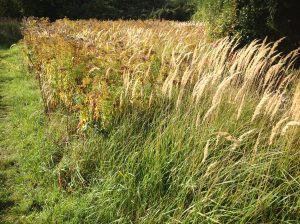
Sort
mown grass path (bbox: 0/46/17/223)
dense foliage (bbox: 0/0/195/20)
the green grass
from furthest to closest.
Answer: dense foliage (bbox: 0/0/195/20), mown grass path (bbox: 0/46/17/223), the green grass

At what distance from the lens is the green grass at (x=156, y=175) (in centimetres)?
279

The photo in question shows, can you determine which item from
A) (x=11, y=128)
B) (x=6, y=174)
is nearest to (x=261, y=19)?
(x=11, y=128)

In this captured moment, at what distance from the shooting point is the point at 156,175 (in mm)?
3145

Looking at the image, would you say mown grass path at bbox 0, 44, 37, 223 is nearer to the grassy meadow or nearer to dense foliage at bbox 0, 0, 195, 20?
the grassy meadow

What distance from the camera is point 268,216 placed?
2.79 m

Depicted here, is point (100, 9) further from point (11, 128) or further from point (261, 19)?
point (11, 128)

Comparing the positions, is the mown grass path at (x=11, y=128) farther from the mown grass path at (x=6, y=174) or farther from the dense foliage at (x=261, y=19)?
the dense foliage at (x=261, y=19)

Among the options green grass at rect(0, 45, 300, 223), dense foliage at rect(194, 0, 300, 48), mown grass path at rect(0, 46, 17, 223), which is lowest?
mown grass path at rect(0, 46, 17, 223)

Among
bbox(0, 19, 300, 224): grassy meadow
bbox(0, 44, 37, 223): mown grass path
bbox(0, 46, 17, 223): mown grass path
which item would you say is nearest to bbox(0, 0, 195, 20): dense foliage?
bbox(0, 44, 37, 223): mown grass path

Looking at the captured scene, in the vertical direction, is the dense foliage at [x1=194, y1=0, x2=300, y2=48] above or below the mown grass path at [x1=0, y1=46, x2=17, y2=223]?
above

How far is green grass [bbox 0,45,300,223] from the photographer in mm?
2791

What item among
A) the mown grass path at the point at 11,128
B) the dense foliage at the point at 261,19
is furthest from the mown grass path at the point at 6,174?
the dense foliage at the point at 261,19

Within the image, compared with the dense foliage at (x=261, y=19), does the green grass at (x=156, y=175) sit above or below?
below

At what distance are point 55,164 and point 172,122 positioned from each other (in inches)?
55.9
